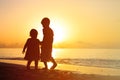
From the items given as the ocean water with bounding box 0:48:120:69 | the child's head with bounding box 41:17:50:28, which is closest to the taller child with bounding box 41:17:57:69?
the child's head with bounding box 41:17:50:28

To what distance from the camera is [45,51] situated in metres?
16.5

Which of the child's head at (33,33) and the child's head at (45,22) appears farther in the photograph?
the child's head at (33,33)

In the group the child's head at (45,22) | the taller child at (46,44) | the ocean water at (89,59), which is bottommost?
the ocean water at (89,59)

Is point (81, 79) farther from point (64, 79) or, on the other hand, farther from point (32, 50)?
point (32, 50)

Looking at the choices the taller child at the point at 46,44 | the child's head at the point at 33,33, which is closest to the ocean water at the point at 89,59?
the taller child at the point at 46,44

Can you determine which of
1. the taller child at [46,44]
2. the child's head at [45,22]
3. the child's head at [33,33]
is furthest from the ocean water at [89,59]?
the child's head at [45,22]

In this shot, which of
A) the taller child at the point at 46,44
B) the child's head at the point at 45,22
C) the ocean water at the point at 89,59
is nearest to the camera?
the child's head at the point at 45,22

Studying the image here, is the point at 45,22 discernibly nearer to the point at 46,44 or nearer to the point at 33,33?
the point at 33,33

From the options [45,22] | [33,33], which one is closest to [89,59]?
[33,33]

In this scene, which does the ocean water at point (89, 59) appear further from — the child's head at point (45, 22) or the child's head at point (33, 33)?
the child's head at point (45, 22)

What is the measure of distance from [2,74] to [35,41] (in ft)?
12.5

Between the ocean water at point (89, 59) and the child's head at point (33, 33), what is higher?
the child's head at point (33, 33)

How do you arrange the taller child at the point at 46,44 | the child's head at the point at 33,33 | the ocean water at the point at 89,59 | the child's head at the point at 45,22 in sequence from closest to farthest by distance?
the child's head at the point at 45,22 < the taller child at the point at 46,44 < the child's head at the point at 33,33 < the ocean water at the point at 89,59

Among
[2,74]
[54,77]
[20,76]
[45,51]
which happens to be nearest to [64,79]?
[54,77]
